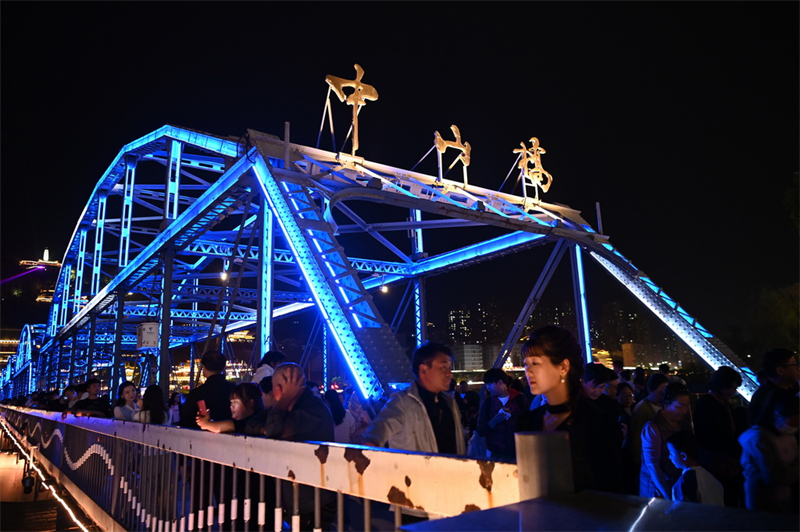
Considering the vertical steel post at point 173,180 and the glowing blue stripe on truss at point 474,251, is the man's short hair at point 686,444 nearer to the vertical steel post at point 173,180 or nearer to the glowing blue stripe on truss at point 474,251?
the glowing blue stripe on truss at point 474,251

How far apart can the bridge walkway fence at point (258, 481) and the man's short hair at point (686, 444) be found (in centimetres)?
247

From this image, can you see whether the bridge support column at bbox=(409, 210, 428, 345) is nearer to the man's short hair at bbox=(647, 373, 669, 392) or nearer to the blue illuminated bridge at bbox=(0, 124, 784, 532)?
the blue illuminated bridge at bbox=(0, 124, 784, 532)

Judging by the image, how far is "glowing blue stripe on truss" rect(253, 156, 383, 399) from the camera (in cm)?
771

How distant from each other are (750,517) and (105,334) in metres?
45.9

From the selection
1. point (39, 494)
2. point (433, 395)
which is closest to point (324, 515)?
point (433, 395)

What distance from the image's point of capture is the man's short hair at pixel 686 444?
4719 millimetres

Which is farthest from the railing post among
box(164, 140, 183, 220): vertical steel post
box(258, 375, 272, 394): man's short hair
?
box(164, 140, 183, 220): vertical steel post

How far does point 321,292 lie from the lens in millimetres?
8898

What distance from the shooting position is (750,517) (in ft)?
4.50

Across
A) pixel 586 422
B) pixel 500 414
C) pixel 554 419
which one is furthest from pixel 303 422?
pixel 500 414

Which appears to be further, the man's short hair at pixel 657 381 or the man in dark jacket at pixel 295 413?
the man's short hair at pixel 657 381

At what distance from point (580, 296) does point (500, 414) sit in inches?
479

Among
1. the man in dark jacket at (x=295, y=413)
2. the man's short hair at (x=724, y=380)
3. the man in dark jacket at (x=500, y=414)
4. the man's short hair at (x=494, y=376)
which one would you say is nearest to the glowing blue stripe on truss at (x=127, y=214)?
the man's short hair at (x=494, y=376)

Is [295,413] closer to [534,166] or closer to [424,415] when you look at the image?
[424,415]
